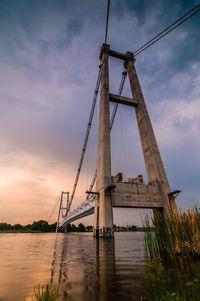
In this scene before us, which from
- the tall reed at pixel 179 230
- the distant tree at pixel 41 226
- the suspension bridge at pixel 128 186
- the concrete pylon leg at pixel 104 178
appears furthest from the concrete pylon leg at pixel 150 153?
the distant tree at pixel 41 226

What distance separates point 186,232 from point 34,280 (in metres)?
4.26

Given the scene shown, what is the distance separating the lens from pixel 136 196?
1681 centimetres

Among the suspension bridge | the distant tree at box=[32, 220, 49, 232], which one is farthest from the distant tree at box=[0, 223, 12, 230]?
the suspension bridge

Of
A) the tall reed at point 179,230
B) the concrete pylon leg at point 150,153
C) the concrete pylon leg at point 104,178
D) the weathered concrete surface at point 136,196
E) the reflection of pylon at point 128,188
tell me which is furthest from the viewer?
the concrete pylon leg at point 150,153

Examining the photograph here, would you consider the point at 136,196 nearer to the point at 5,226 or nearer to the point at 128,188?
the point at 128,188

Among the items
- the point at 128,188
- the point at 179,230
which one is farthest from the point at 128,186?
the point at 179,230

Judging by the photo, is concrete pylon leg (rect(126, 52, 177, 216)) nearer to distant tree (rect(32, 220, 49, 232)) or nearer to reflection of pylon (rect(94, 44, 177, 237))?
reflection of pylon (rect(94, 44, 177, 237))

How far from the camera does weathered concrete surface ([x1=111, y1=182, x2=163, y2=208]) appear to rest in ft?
53.3

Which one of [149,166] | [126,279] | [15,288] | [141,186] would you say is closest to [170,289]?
[126,279]

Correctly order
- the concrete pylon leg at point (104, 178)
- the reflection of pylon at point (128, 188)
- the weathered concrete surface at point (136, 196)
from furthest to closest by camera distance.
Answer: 1. the weathered concrete surface at point (136, 196)
2. the reflection of pylon at point (128, 188)
3. the concrete pylon leg at point (104, 178)

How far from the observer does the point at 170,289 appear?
2.54 metres

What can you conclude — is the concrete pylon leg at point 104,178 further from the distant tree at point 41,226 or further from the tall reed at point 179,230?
the distant tree at point 41,226

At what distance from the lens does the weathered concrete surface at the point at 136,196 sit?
53.3 feet

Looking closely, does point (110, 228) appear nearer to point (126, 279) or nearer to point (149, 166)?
point (149, 166)
